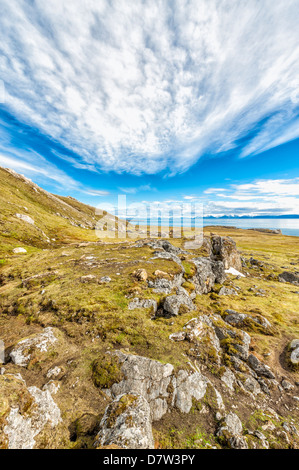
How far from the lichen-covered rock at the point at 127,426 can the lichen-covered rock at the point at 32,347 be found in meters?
8.93

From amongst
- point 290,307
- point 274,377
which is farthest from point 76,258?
point 290,307

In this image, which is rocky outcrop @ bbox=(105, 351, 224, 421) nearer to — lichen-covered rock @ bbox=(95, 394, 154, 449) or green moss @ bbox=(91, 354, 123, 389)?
green moss @ bbox=(91, 354, 123, 389)

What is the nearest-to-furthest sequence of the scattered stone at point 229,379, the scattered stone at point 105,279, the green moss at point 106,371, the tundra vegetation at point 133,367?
1. the tundra vegetation at point 133,367
2. the green moss at point 106,371
3. the scattered stone at point 229,379
4. the scattered stone at point 105,279

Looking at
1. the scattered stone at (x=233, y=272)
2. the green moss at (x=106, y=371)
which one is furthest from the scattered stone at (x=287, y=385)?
the scattered stone at (x=233, y=272)

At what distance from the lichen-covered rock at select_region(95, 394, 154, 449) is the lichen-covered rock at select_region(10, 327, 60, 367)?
893 cm

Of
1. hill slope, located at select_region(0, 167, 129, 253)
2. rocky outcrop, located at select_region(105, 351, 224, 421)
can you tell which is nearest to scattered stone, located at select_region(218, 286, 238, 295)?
rocky outcrop, located at select_region(105, 351, 224, 421)

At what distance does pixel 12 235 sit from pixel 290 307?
8454cm

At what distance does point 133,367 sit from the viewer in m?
13.8

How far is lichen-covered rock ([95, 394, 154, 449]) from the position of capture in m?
→ 8.60

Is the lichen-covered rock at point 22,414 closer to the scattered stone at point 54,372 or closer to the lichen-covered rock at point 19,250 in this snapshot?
the scattered stone at point 54,372

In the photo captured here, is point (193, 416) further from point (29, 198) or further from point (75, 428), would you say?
point (29, 198)

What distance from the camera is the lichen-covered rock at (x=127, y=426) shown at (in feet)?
28.2

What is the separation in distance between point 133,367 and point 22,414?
7.53 metres

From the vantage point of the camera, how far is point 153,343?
1731 centimetres
